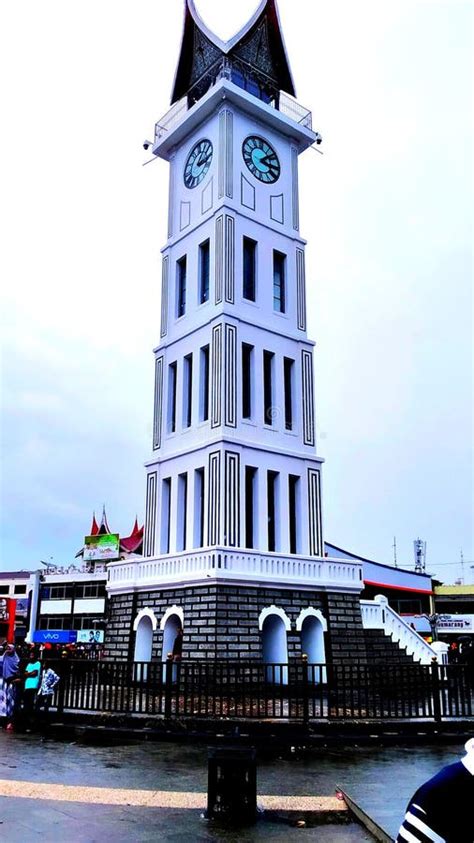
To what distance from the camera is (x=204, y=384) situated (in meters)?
27.9

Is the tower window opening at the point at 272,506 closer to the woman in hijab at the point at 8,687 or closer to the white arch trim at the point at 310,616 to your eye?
the white arch trim at the point at 310,616

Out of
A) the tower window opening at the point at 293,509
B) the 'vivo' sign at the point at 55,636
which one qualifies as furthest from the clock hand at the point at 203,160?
the 'vivo' sign at the point at 55,636

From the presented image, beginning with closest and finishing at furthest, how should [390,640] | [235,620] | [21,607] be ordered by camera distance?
[235,620] < [390,640] < [21,607]

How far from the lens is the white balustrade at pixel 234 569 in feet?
76.1

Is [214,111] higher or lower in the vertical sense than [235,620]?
higher

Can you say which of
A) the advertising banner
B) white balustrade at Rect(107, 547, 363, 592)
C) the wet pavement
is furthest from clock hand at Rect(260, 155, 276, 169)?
the advertising banner

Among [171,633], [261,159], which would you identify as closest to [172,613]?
[171,633]

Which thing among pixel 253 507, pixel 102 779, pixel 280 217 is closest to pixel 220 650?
pixel 253 507

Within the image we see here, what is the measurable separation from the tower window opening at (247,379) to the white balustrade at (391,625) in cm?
829

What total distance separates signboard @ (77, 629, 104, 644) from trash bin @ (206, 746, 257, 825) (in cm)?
5565

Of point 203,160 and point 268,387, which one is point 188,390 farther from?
point 203,160

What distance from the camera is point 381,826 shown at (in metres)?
6.73

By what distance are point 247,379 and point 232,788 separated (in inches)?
822

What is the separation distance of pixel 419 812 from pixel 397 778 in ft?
23.3
